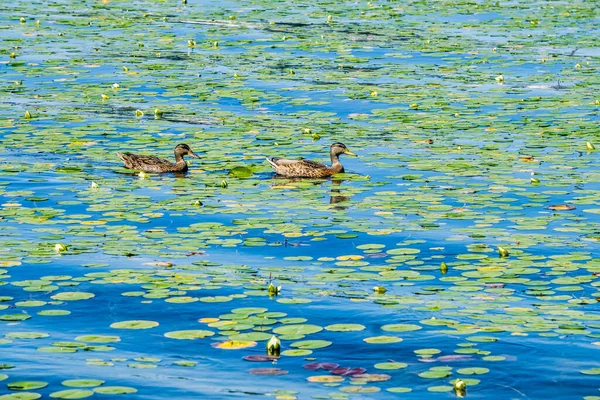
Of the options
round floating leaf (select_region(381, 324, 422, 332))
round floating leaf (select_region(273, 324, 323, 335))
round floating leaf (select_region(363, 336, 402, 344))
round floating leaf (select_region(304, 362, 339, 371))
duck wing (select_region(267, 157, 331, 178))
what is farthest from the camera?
duck wing (select_region(267, 157, 331, 178))

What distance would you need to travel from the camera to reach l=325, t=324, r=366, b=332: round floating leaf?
10523 millimetres

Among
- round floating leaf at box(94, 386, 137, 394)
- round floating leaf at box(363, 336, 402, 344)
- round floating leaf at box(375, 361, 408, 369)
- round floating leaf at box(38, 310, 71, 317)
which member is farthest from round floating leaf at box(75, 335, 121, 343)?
round floating leaf at box(375, 361, 408, 369)

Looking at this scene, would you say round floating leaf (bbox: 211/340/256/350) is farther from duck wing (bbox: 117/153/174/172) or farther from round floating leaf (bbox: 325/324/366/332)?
duck wing (bbox: 117/153/174/172)

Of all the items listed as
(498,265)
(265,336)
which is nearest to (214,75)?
(498,265)

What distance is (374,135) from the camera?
20.4 meters

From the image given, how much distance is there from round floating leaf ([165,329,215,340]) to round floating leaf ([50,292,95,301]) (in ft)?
4.51

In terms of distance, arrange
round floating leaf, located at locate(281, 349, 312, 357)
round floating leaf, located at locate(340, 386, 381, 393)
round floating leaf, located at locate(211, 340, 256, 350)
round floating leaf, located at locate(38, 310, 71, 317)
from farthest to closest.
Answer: round floating leaf, located at locate(38, 310, 71, 317), round floating leaf, located at locate(211, 340, 256, 350), round floating leaf, located at locate(281, 349, 312, 357), round floating leaf, located at locate(340, 386, 381, 393)

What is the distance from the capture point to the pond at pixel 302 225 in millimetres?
9672

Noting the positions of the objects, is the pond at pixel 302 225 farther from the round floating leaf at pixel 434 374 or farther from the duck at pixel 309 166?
the duck at pixel 309 166

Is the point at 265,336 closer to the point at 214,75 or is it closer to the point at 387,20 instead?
the point at 214,75

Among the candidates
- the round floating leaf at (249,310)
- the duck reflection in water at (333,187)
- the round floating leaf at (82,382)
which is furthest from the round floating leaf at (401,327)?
the duck reflection in water at (333,187)

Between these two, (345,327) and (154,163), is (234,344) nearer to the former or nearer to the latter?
(345,327)

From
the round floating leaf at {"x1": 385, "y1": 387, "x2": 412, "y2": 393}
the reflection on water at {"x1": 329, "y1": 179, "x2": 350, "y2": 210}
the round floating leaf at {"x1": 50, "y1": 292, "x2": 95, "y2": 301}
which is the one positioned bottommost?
the round floating leaf at {"x1": 385, "y1": 387, "x2": 412, "y2": 393}

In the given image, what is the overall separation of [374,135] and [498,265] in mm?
8241
